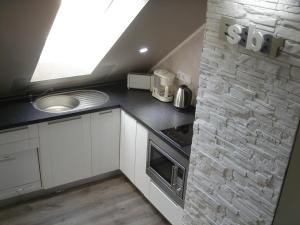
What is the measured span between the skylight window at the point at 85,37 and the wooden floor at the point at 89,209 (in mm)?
1178

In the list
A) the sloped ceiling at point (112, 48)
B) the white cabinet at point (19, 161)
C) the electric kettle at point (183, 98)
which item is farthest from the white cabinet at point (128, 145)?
the white cabinet at point (19, 161)

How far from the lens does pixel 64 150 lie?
332 centimetres

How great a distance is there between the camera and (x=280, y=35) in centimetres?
169

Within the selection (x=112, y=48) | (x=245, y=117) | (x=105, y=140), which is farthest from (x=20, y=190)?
(x=245, y=117)

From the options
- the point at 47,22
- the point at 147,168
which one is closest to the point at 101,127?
the point at 147,168

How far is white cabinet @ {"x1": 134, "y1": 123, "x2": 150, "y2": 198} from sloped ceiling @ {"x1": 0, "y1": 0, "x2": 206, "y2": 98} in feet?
2.47

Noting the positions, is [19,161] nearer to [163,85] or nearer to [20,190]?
[20,190]

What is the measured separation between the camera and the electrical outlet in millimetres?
3408

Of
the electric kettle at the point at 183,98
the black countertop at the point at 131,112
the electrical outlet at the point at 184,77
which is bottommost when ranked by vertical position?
the black countertop at the point at 131,112

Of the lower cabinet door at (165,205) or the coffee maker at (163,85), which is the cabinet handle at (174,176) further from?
the coffee maker at (163,85)

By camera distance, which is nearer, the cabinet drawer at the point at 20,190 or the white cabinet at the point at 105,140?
the cabinet drawer at the point at 20,190

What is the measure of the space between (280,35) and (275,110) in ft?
1.23

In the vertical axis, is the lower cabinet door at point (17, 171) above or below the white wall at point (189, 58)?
below

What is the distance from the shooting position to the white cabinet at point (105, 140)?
3418mm
